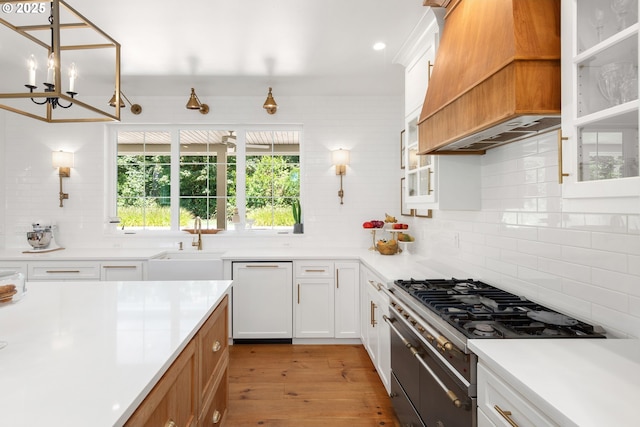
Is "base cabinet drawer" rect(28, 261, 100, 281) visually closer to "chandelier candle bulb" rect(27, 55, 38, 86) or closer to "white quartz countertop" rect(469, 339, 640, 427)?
"chandelier candle bulb" rect(27, 55, 38, 86)

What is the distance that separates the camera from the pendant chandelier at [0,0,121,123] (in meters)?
1.59

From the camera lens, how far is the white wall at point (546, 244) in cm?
134

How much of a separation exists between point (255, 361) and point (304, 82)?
2.83 metres

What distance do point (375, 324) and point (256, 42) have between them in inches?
97.6

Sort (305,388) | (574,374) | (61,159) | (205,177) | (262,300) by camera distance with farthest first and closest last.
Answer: (205,177)
(61,159)
(262,300)
(305,388)
(574,374)

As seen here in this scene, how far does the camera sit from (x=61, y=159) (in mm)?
3975

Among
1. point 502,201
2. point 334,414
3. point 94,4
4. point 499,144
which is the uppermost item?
point 94,4

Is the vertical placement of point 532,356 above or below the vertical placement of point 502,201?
below

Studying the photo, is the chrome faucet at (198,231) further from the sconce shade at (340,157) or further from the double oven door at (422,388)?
the double oven door at (422,388)

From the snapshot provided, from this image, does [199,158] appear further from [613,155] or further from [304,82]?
[613,155]

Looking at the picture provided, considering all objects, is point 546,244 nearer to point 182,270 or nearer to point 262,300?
point 262,300

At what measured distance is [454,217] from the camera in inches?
108

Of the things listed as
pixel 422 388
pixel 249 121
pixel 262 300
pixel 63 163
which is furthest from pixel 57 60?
pixel 63 163

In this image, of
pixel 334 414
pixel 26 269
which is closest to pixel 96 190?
pixel 26 269
